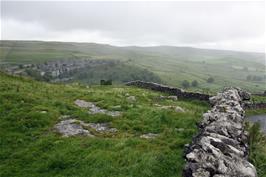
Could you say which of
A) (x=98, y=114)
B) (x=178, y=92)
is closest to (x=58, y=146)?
(x=98, y=114)

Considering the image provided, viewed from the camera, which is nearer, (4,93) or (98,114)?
(98,114)

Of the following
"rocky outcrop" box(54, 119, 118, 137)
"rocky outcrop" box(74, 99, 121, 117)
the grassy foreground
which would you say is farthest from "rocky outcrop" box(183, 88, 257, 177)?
"rocky outcrop" box(74, 99, 121, 117)

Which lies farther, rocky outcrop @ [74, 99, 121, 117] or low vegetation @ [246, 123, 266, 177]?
rocky outcrop @ [74, 99, 121, 117]

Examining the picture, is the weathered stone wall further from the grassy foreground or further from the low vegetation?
the low vegetation

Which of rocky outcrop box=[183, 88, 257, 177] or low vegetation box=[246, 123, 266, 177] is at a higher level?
rocky outcrop box=[183, 88, 257, 177]

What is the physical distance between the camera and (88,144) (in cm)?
1583

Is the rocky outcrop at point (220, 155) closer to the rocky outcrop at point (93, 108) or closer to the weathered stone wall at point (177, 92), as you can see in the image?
the rocky outcrop at point (93, 108)

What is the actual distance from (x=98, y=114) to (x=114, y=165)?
8878 millimetres

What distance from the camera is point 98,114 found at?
21.8 metres

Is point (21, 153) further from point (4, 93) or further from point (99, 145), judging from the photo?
point (4, 93)

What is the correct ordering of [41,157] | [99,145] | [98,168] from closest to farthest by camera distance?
[98,168] → [41,157] → [99,145]

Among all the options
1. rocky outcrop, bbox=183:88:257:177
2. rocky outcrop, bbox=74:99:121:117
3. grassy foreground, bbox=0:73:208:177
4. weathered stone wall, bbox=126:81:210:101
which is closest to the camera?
rocky outcrop, bbox=183:88:257:177

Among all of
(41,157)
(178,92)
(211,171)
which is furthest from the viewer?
(178,92)

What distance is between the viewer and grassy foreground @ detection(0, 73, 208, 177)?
13086 mm
